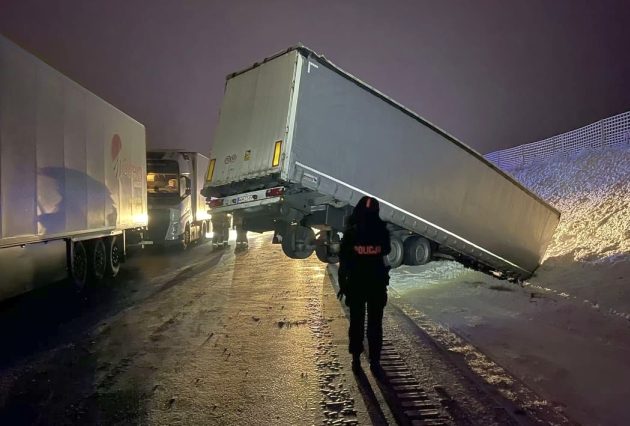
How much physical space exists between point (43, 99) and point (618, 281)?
32.6 ft

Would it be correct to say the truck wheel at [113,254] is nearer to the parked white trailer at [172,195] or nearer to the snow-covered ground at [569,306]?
the parked white trailer at [172,195]

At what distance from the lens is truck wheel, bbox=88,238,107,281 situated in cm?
1091

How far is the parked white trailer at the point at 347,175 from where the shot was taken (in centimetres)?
867

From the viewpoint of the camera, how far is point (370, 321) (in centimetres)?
521

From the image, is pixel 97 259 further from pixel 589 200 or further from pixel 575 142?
pixel 575 142

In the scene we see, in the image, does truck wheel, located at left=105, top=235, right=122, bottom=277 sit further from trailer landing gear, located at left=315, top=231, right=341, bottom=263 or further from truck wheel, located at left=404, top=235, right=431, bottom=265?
truck wheel, located at left=404, top=235, right=431, bottom=265

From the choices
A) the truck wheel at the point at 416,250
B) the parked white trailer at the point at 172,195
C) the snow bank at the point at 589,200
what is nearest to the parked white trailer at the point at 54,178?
the parked white trailer at the point at 172,195

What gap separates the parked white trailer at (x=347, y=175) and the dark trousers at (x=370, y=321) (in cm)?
383

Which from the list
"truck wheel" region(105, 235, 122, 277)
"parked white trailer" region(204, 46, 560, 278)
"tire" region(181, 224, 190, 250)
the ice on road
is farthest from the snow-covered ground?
"tire" region(181, 224, 190, 250)

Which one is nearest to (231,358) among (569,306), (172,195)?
(569,306)

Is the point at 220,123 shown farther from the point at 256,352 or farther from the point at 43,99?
the point at 256,352

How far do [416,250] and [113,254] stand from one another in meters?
7.58

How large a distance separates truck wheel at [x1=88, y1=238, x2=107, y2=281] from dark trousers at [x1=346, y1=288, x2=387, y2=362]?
7828 mm

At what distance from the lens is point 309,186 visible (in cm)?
872
